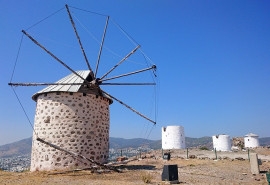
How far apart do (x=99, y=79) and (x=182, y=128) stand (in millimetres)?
22338

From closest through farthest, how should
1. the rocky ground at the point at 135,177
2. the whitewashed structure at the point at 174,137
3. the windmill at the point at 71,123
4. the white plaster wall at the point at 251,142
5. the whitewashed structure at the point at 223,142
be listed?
the rocky ground at the point at 135,177, the windmill at the point at 71,123, the whitewashed structure at the point at 174,137, the whitewashed structure at the point at 223,142, the white plaster wall at the point at 251,142

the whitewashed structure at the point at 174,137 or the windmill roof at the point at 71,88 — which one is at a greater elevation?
the windmill roof at the point at 71,88

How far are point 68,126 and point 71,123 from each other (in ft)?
0.82

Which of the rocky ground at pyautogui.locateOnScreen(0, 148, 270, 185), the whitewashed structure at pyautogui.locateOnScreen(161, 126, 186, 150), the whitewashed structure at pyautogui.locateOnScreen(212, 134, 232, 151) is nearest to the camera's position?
the rocky ground at pyautogui.locateOnScreen(0, 148, 270, 185)

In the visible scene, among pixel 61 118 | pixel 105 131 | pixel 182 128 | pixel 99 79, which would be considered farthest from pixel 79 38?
pixel 182 128

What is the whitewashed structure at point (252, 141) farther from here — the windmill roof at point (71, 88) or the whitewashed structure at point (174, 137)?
the windmill roof at point (71, 88)

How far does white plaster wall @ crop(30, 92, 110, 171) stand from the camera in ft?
50.2

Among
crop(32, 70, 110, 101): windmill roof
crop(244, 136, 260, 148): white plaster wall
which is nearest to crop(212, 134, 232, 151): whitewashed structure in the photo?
crop(244, 136, 260, 148): white plaster wall

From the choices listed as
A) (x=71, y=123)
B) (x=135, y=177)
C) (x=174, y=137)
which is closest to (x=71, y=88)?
(x=71, y=123)

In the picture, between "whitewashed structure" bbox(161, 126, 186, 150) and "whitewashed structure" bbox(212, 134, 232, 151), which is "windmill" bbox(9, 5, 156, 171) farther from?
"whitewashed structure" bbox(212, 134, 232, 151)

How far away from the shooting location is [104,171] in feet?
46.3

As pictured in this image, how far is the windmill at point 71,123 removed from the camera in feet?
50.1

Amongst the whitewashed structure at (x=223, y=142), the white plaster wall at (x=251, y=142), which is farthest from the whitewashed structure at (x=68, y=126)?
the white plaster wall at (x=251, y=142)

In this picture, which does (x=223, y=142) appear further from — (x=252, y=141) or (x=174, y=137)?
(x=252, y=141)
